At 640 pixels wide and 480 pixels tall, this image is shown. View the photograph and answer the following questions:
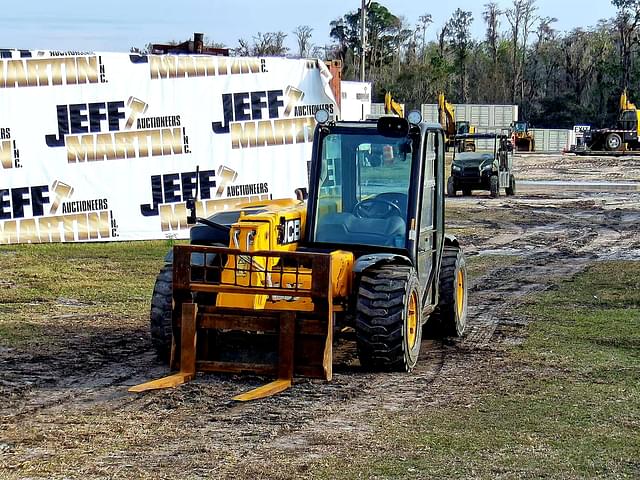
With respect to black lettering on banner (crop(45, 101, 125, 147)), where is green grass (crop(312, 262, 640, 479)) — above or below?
below

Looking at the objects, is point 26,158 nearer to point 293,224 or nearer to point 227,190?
point 227,190

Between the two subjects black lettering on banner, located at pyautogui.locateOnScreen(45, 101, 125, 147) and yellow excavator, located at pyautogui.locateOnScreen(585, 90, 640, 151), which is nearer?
black lettering on banner, located at pyautogui.locateOnScreen(45, 101, 125, 147)

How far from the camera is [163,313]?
8773 mm

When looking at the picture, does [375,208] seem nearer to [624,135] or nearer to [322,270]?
[322,270]

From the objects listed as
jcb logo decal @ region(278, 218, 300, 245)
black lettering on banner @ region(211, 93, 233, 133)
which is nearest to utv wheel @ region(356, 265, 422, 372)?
jcb logo decal @ region(278, 218, 300, 245)

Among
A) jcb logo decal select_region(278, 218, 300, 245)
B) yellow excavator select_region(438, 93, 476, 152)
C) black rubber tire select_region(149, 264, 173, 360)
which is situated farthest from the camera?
yellow excavator select_region(438, 93, 476, 152)

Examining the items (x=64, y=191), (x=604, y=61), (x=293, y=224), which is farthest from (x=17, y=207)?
(x=604, y=61)

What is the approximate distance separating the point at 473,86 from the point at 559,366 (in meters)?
76.0

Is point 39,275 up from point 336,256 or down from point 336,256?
down

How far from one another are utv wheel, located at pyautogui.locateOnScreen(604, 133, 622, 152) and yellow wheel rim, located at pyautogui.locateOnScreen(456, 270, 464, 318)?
157ft

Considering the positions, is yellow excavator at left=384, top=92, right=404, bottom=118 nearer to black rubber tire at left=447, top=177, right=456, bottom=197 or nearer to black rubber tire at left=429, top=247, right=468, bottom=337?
black rubber tire at left=447, top=177, right=456, bottom=197

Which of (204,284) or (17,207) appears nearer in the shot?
(204,284)

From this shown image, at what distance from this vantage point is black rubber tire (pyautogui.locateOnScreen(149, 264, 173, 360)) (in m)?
8.77

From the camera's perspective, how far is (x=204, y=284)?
839cm
